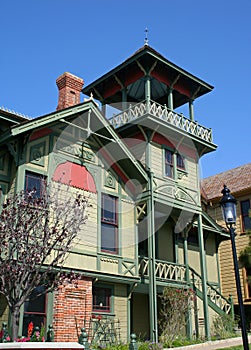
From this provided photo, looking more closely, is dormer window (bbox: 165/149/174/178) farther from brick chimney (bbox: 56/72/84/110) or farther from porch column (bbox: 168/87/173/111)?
brick chimney (bbox: 56/72/84/110)

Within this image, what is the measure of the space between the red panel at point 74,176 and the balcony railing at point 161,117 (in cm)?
447

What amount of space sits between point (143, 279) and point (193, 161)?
23.3 ft

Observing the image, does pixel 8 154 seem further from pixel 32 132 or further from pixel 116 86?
pixel 116 86

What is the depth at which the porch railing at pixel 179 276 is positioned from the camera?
18692 mm

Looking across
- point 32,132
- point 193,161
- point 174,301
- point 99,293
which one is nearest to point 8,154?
point 32,132

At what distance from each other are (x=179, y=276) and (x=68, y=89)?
9.53 meters

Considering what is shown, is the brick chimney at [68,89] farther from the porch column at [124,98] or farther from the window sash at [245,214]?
the window sash at [245,214]

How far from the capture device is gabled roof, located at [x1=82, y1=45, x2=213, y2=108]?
21.0m

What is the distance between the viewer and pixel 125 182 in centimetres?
1872

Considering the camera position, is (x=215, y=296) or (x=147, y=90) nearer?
(x=147, y=90)

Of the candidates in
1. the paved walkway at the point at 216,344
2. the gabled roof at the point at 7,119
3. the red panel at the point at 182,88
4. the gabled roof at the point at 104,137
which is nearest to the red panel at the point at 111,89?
the red panel at the point at 182,88

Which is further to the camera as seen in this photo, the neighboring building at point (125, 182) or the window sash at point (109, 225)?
the window sash at point (109, 225)

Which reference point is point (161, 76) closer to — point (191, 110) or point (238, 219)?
point (191, 110)

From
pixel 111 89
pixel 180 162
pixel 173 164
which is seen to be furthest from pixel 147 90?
pixel 180 162
